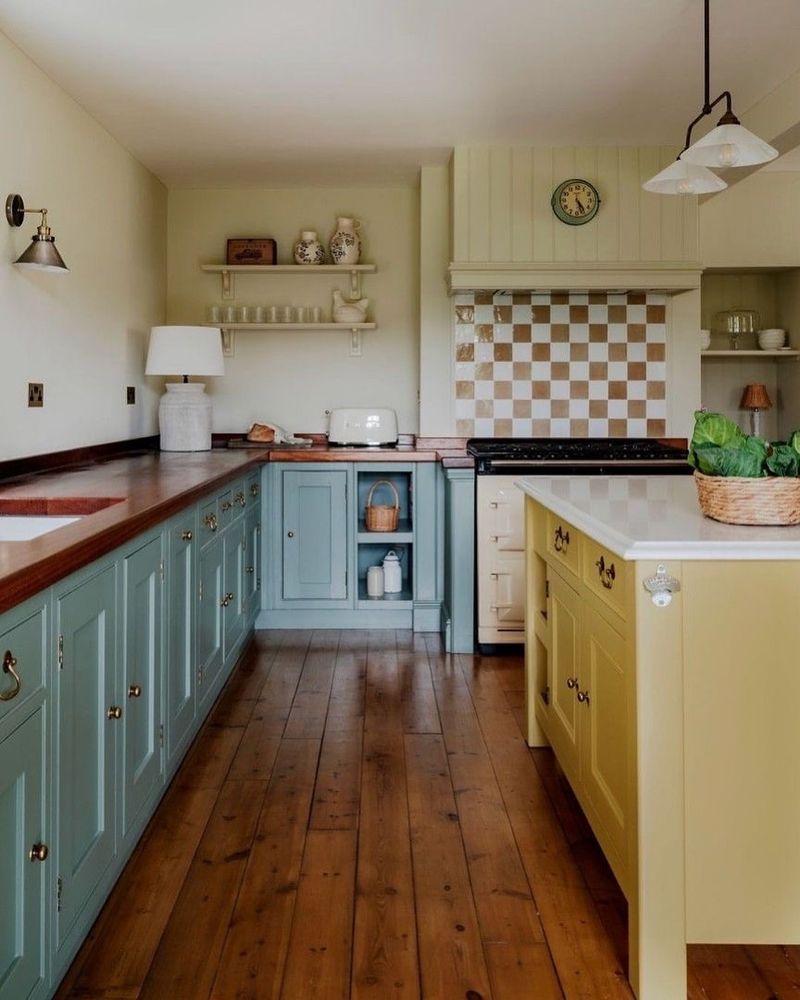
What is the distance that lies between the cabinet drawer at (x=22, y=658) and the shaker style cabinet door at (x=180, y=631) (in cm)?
84

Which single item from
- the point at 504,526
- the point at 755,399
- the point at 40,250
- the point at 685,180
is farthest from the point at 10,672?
the point at 755,399

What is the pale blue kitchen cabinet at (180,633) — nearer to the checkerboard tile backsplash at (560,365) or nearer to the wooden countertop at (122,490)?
the wooden countertop at (122,490)

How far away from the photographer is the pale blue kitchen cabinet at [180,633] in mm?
2135

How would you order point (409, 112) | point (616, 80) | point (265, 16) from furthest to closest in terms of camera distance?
point (409, 112) → point (616, 80) → point (265, 16)

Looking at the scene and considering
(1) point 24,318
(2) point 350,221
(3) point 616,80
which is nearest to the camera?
(1) point 24,318

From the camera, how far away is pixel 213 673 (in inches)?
108

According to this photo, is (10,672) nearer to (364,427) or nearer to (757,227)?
(364,427)

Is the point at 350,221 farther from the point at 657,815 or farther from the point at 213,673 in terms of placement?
the point at 657,815

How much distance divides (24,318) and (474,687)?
2122 mm

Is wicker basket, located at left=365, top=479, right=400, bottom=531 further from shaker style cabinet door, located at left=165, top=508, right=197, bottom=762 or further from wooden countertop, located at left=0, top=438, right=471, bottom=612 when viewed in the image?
shaker style cabinet door, located at left=165, top=508, right=197, bottom=762

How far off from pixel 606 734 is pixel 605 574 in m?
0.33

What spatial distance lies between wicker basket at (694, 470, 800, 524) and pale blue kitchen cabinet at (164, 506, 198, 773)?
1.35 meters

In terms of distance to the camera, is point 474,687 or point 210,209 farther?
point 210,209

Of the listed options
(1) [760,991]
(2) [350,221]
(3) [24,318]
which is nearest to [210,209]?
(2) [350,221]
